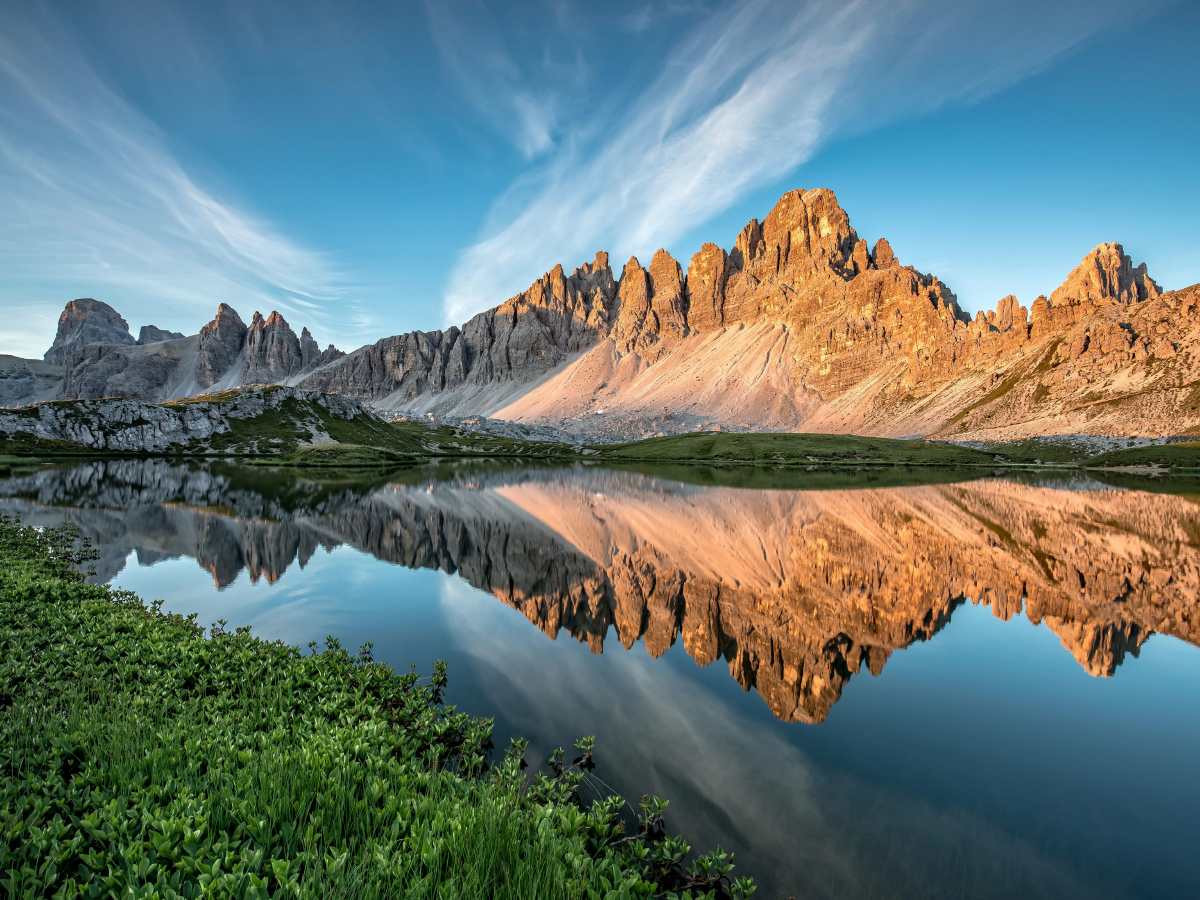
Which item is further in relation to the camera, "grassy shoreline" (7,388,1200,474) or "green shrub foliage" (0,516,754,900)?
"grassy shoreline" (7,388,1200,474)

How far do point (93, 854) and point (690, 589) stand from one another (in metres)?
19.2

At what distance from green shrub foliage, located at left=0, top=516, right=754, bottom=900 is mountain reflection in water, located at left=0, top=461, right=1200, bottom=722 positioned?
6.50 metres

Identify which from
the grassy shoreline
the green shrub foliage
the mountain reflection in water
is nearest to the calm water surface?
the mountain reflection in water

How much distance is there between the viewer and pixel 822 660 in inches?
592

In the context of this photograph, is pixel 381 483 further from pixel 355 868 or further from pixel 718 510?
pixel 355 868

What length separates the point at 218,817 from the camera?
248 inches

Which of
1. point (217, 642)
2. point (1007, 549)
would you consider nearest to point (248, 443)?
point (217, 642)

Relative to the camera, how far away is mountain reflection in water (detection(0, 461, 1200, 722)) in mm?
17141

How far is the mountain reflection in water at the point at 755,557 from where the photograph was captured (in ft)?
56.2

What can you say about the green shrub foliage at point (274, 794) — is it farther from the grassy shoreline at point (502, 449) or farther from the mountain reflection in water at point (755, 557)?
the grassy shoreline at point (502, 449)

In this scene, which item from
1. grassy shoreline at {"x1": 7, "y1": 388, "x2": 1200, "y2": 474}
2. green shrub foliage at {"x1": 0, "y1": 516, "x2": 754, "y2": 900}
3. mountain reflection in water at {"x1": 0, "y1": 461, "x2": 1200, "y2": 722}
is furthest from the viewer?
grassy shoreline at {"x1": 7, "y1": 388, "x2": 1200, "y2": 474}

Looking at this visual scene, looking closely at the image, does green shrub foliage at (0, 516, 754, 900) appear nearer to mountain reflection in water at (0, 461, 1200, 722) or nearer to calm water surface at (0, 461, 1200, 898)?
calm water surface at (0, 461, 1200, 898)

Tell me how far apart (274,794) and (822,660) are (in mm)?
13499

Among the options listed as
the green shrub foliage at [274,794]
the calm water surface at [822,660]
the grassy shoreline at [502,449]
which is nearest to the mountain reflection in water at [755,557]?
the calm water surface at [822,660]
